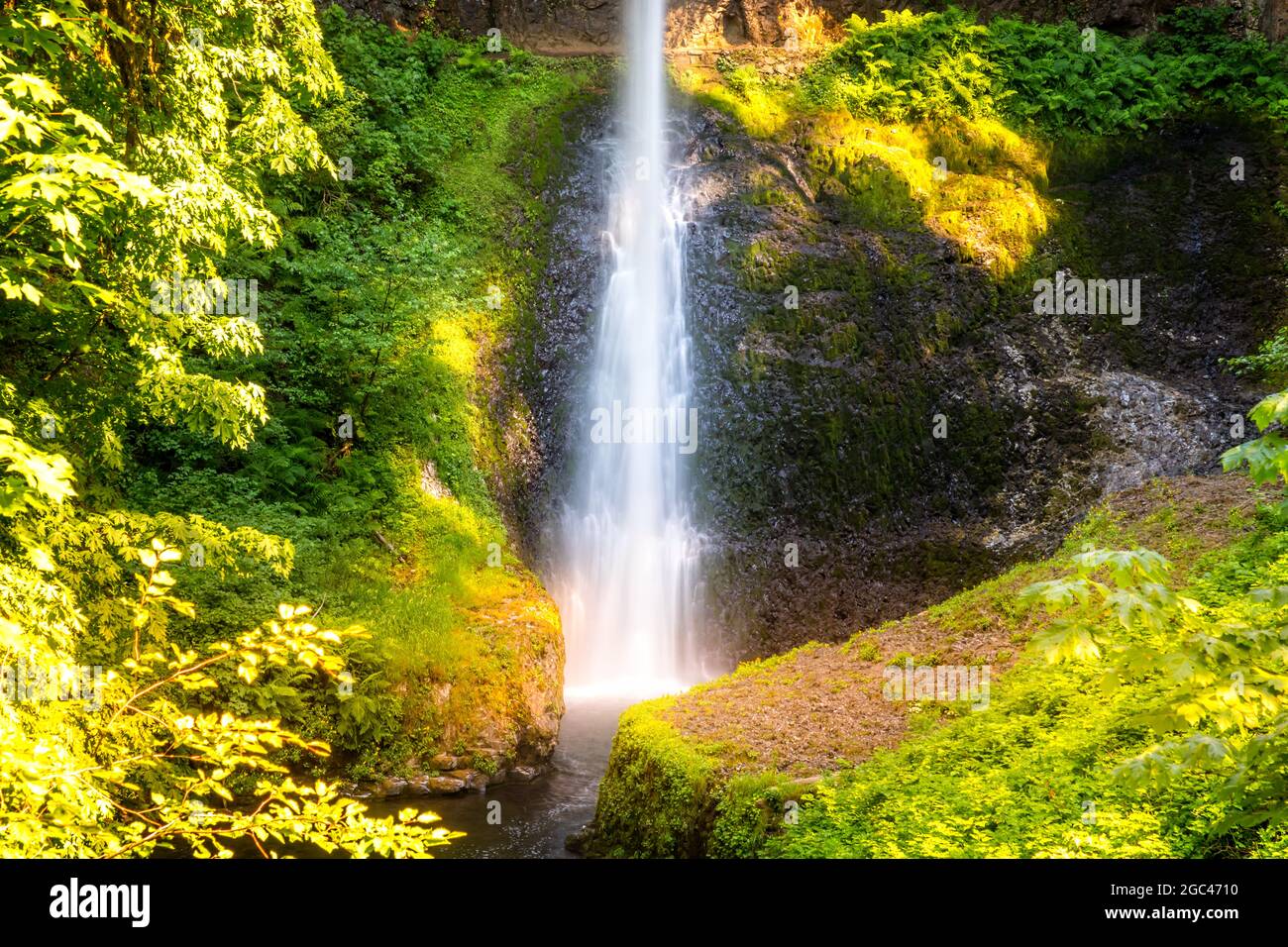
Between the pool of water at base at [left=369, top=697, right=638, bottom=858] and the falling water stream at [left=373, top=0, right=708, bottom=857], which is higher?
the falling water stream at [left=373, top=0, right=708, bottom=857]

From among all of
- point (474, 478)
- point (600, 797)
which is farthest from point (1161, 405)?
point (600, 797)

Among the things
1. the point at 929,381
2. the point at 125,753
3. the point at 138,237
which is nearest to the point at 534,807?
the point at 125,753

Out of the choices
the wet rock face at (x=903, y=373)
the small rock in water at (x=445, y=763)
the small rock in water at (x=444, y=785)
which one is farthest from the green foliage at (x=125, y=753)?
the wet rock face at (x=903, y=373)

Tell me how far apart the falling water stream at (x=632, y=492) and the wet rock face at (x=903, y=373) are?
0.30 metres

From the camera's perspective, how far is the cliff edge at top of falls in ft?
75.7

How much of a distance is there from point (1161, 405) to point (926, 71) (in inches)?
332

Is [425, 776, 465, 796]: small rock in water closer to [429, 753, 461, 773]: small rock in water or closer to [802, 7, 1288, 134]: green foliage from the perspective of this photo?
[429, 753, 461, 773]: small rock in water

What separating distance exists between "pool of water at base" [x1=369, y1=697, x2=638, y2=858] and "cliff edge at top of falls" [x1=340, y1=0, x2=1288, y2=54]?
17.0 metres

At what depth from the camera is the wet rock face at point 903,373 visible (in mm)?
15695

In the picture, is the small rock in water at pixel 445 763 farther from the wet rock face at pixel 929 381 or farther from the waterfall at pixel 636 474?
the wet rock face at pixel 929 381

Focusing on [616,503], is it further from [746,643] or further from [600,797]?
[600,797]

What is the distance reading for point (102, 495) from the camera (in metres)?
8.44

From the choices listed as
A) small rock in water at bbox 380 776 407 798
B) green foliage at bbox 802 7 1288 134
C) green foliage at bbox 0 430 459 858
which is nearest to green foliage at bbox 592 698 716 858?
small rock in water at bbox 380 776 407 798

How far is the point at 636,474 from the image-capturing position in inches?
657
